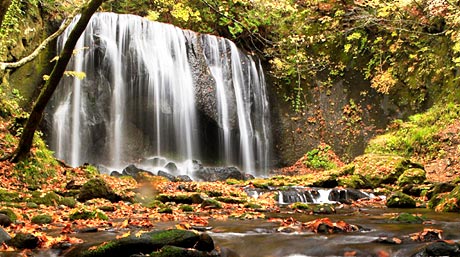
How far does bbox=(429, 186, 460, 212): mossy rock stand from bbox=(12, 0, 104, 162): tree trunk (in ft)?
22.7

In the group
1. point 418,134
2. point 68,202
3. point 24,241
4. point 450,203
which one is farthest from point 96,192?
point 418,134

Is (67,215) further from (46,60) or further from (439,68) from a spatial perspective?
(439,68)

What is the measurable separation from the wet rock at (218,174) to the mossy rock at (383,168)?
456 cm

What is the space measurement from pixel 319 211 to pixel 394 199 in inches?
76.5

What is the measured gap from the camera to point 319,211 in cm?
730

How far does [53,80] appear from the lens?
7.60 m

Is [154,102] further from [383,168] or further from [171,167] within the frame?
[383,168]

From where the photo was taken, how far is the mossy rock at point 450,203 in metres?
6.70

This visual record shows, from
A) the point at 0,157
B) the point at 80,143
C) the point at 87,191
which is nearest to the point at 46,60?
the point at 80,143

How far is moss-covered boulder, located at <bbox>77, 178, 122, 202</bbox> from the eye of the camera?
7816 millimetres

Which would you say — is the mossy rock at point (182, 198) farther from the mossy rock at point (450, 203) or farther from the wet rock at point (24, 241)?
the wet rock at point (24, 241)

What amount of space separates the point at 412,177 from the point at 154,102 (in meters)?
10.8

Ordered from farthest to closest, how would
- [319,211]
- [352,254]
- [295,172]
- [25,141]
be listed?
[295,172] → [25,141] → [319,211] → [352,254]

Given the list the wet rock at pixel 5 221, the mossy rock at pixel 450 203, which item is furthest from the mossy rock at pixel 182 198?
the mossy rock at pixel 450 203
